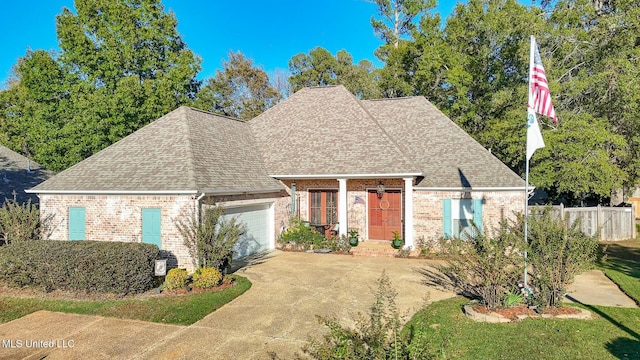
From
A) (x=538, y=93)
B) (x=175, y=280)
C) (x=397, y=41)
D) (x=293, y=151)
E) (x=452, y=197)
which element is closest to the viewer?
(x=538, y=93)

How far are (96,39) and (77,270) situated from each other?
1866 centimetres

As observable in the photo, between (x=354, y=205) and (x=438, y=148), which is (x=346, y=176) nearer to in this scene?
(x=354, y=205)

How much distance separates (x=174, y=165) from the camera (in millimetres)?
13172

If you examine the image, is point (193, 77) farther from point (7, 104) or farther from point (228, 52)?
point (7, 104)

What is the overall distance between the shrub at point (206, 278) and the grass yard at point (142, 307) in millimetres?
399

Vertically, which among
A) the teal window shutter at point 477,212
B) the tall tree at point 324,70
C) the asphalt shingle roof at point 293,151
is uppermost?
the tall tree at point 324,70

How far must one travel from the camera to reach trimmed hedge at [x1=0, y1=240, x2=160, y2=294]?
971 cm

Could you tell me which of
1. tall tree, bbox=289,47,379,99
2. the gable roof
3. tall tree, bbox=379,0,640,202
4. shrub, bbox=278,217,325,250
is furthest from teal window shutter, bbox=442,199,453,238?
tall tree, bbox=289,47,379,99

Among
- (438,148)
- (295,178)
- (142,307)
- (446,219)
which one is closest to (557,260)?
(446,219)

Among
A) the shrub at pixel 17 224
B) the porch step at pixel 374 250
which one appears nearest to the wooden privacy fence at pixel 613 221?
the porch step at pixel 374 250

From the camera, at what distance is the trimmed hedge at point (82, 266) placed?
971cm

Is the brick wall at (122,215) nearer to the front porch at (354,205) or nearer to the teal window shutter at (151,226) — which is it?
the teal window shutter at (151,226)

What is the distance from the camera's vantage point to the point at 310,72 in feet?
135

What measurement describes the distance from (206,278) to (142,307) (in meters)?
1.81
